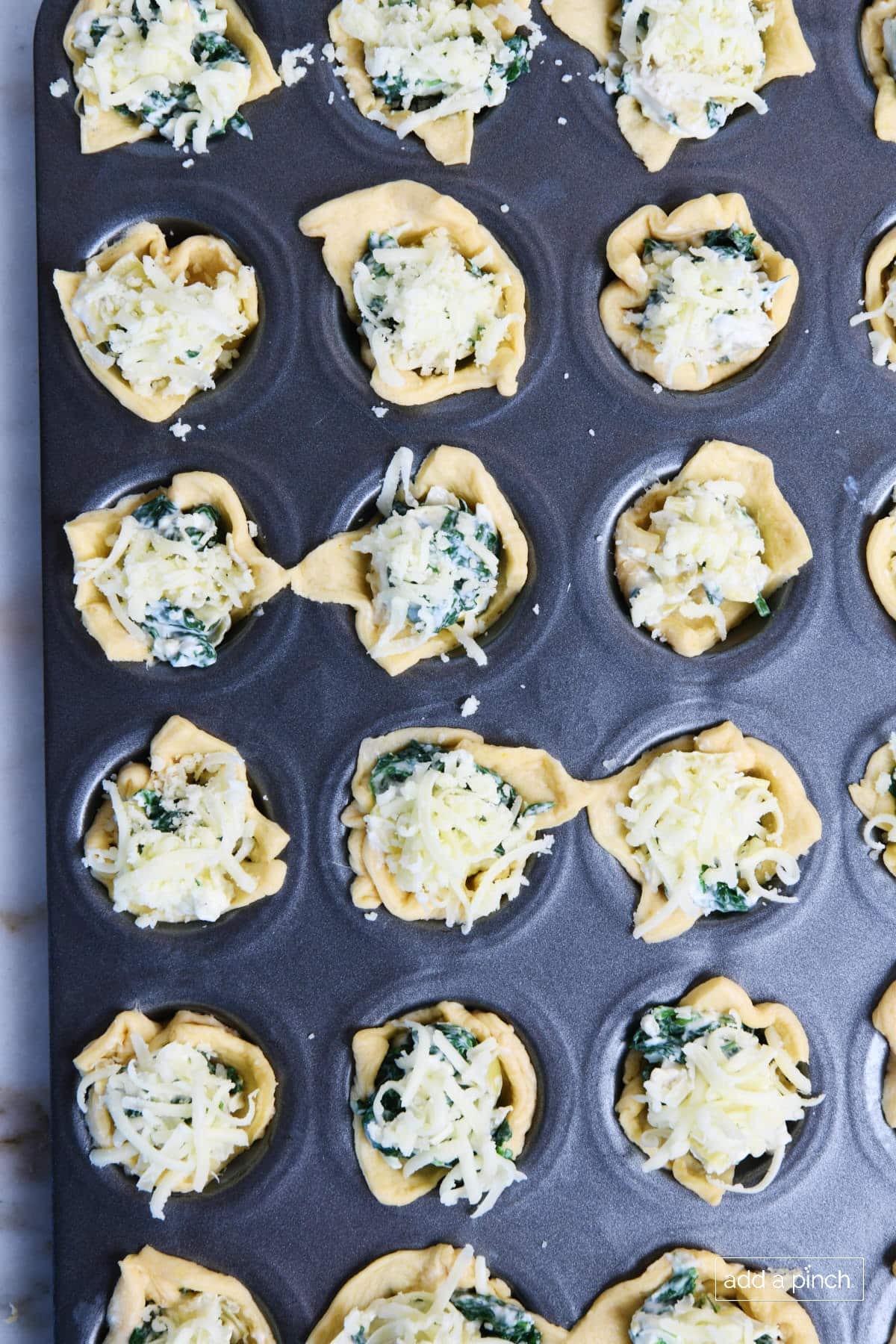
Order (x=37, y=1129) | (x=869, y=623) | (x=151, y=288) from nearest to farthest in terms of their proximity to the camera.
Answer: (x=151, y=288), (x=869, y=623), (x=37, y=1129)

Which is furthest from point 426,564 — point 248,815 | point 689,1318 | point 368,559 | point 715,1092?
point 689,1318

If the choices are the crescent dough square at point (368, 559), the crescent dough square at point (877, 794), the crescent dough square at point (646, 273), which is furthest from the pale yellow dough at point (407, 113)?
the crescent dough square at point (877, 794)

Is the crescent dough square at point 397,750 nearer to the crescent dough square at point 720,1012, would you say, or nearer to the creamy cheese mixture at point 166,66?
the crescent dough square at point 720,1012

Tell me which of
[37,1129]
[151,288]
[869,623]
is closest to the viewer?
[151,288]

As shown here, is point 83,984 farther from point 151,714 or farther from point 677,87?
point 677,87

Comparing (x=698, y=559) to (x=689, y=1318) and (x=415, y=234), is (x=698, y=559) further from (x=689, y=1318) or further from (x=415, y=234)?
(x=689, y=1318)

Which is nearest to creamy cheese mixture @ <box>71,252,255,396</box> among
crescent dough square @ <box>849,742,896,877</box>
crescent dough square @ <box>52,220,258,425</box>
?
crescent dough square @ <box>52,220,258,425</box>

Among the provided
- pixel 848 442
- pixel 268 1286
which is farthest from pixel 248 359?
pixel 268 1286

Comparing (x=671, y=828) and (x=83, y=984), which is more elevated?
(x=671, y=828)
